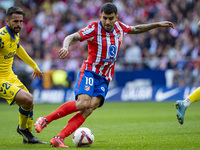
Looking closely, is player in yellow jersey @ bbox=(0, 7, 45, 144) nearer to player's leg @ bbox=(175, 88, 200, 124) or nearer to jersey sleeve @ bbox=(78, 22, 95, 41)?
jersey sleeve @ bbox=(78, 22, 95, 41)

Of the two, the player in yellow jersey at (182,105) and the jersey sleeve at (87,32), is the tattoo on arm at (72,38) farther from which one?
the player in yellow jersey at (182,105)

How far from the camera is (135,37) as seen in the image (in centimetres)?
2023

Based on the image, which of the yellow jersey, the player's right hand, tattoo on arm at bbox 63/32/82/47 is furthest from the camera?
the yellow jersey

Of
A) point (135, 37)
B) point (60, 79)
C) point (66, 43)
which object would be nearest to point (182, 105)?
point (66, 43)

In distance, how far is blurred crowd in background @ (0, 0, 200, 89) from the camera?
18219 millimetres

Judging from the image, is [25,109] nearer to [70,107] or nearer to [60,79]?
[70,107]

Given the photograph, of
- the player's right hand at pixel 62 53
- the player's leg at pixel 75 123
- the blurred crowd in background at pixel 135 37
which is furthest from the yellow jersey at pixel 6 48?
the blurred crowd in background at pixel 135 37

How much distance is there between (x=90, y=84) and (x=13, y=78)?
4.66ft

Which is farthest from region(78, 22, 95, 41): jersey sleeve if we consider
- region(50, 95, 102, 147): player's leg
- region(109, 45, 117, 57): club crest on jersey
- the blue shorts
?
region(50, 95, 102, 147): player's leg

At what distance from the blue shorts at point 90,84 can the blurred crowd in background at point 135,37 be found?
1148 centimetres

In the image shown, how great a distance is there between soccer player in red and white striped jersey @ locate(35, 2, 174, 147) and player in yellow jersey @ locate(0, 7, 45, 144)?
0.47 m

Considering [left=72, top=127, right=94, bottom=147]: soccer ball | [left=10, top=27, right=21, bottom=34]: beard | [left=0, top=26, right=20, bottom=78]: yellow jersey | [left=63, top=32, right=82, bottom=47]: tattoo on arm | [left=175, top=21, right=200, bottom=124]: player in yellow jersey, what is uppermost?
[left=10, top=27, right=21, bottom=34]: beard

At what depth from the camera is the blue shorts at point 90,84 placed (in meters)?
6.38

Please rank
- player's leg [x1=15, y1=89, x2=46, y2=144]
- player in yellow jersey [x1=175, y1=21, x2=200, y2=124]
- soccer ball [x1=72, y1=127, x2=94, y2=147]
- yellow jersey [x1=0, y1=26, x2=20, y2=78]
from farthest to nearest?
player in yellow jersey [x1=175, y1=21, x2=200, y2=124] < yellow jersey [x1=0, y1=26, x2=20, y2=78] < player's leg [x1=15, y1=89, x2=46, y2=144] < soccer ball [x1=72, y1=127, x2=94, y2=147]
